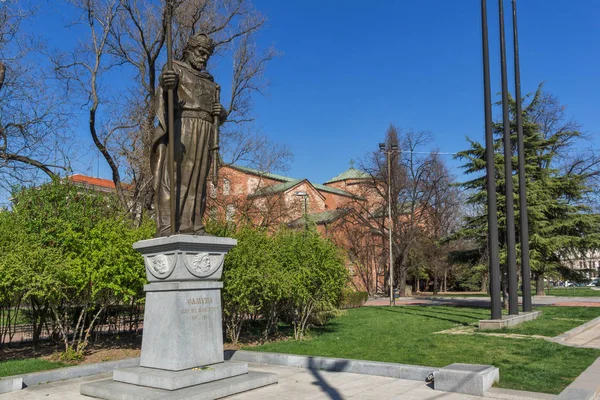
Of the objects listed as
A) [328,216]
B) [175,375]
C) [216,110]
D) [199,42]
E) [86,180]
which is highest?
[86,180]

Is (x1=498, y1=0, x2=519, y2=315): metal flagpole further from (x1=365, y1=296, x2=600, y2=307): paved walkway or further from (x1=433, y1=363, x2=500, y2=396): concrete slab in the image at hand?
(x1=365, y1=296, x2=600, y2=307): paved walkway

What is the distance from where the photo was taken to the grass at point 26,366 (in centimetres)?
931

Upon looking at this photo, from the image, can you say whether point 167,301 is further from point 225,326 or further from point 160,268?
point 225,326

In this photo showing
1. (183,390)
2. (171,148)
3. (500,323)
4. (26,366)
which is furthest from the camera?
(500,323)

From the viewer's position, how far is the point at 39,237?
1155cm

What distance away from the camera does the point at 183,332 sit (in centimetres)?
691

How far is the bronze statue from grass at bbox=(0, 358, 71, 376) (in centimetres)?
420

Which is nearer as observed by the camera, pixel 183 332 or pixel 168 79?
pixel 183 332

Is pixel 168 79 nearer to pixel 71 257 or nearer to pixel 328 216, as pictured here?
pixel 71 257

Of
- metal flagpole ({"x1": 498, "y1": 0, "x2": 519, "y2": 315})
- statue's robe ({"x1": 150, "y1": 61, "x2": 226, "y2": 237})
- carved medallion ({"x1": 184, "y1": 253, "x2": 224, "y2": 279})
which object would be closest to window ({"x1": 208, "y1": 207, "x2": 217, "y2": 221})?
metal flagpole ({"x1": 498, "y1": 0, "x2": 519, "y2": 315})

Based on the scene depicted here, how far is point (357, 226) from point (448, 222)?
28.1ft

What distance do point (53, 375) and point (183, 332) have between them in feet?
9.39

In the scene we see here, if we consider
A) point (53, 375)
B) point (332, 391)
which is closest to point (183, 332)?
point (332, 391)

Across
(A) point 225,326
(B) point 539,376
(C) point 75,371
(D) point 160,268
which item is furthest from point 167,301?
(A) point 225,326
